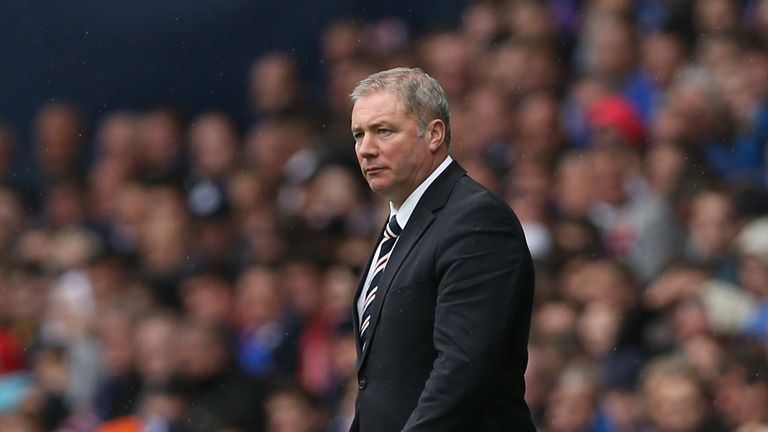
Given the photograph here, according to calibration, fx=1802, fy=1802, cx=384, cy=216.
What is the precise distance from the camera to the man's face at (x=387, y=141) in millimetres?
4496

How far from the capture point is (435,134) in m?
4.55

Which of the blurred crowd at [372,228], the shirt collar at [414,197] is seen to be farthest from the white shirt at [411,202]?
the blurred crowd at [372,228]

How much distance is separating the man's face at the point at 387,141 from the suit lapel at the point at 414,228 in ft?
0.25

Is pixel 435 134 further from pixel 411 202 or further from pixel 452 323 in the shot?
pixel 452 323

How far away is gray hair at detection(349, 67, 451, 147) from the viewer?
4523 millimetres

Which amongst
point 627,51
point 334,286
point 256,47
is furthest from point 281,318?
point 256,47

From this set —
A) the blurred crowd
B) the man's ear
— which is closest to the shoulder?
the man's ear

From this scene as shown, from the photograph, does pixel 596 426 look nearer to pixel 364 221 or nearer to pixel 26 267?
pixel 364 221

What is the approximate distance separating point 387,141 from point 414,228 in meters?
0.23

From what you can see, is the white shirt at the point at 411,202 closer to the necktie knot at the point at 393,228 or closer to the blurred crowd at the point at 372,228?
the necktie knot at the point at 393,228

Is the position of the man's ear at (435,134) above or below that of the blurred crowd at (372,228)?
above

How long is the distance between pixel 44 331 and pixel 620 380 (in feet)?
15.5

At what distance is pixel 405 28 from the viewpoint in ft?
40.3

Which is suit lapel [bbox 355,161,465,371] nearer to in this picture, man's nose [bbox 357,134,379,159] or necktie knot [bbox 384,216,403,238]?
necktie knot [bbox 384,216,403,238]
